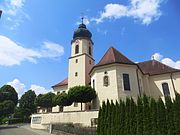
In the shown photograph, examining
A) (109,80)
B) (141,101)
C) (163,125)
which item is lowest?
(163,125)

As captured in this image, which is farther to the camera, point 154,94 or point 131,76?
point 154,94

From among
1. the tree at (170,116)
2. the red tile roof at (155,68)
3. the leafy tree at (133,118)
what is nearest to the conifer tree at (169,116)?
the tree at (170,116)

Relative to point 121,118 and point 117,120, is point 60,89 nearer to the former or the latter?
point 117,120

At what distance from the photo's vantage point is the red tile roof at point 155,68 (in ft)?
95.5

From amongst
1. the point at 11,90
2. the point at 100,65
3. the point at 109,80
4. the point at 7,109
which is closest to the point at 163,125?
the point at 109,80

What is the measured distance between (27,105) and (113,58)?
35003 millimetres

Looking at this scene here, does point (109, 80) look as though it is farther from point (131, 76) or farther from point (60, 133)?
point (60, 133)

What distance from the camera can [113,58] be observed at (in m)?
26.0

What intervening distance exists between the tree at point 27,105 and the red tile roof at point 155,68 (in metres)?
33.7

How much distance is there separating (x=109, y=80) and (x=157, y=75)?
978 cm

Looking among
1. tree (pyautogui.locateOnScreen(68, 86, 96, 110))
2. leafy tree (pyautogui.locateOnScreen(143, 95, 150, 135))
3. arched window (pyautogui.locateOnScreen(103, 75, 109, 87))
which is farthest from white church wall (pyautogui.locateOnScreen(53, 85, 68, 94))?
leafy tree (pyautogui.locateOnScreen(143, 95, 150, 135))

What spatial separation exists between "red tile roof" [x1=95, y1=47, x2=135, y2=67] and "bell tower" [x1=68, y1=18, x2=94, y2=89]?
18.5ft

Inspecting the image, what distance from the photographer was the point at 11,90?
5209 centimetres

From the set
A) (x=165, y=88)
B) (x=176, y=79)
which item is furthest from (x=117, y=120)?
(x=176, y=79)
